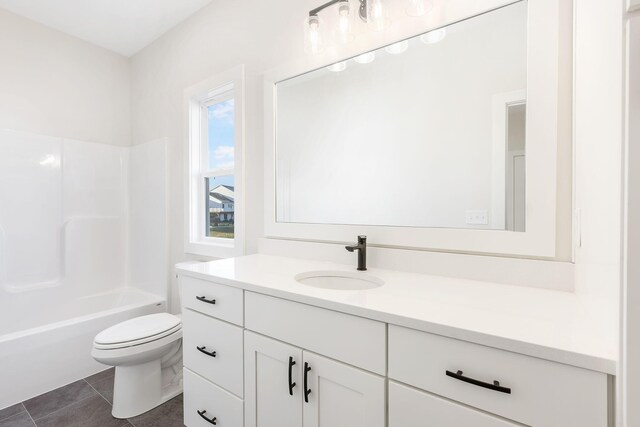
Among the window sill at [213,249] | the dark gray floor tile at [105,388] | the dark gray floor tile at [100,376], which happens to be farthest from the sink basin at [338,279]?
the dark gray floor tile at [100,376]

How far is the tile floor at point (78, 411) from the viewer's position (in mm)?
1651

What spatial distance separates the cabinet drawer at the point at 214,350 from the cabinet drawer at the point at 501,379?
672mm

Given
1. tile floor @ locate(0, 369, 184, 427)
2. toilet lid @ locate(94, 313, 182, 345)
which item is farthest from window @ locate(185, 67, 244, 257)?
tile floor @ locate(0, 369, 184, 427)

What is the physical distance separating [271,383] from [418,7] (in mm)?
1588

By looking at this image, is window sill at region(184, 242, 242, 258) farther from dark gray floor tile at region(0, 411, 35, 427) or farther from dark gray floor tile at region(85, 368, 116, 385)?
dark gray floor tile at region(0, 411, 35, 427)

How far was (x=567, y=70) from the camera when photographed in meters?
0.97

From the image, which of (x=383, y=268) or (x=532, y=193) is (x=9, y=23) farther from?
(x=532, y=193)

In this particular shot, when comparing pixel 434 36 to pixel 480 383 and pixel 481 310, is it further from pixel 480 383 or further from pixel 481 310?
pixel 480 383

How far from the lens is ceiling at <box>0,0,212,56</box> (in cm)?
214

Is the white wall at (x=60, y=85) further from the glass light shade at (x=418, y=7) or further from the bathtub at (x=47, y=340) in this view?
the glass light shade at (x=418, y=7)

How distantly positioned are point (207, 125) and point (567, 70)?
7.32 feet

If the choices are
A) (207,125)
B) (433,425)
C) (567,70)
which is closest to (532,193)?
(567,70)

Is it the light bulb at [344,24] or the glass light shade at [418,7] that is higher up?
the light bulb at [344,24]

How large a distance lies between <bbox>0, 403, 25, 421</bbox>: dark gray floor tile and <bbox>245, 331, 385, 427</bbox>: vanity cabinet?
1.68 metres
